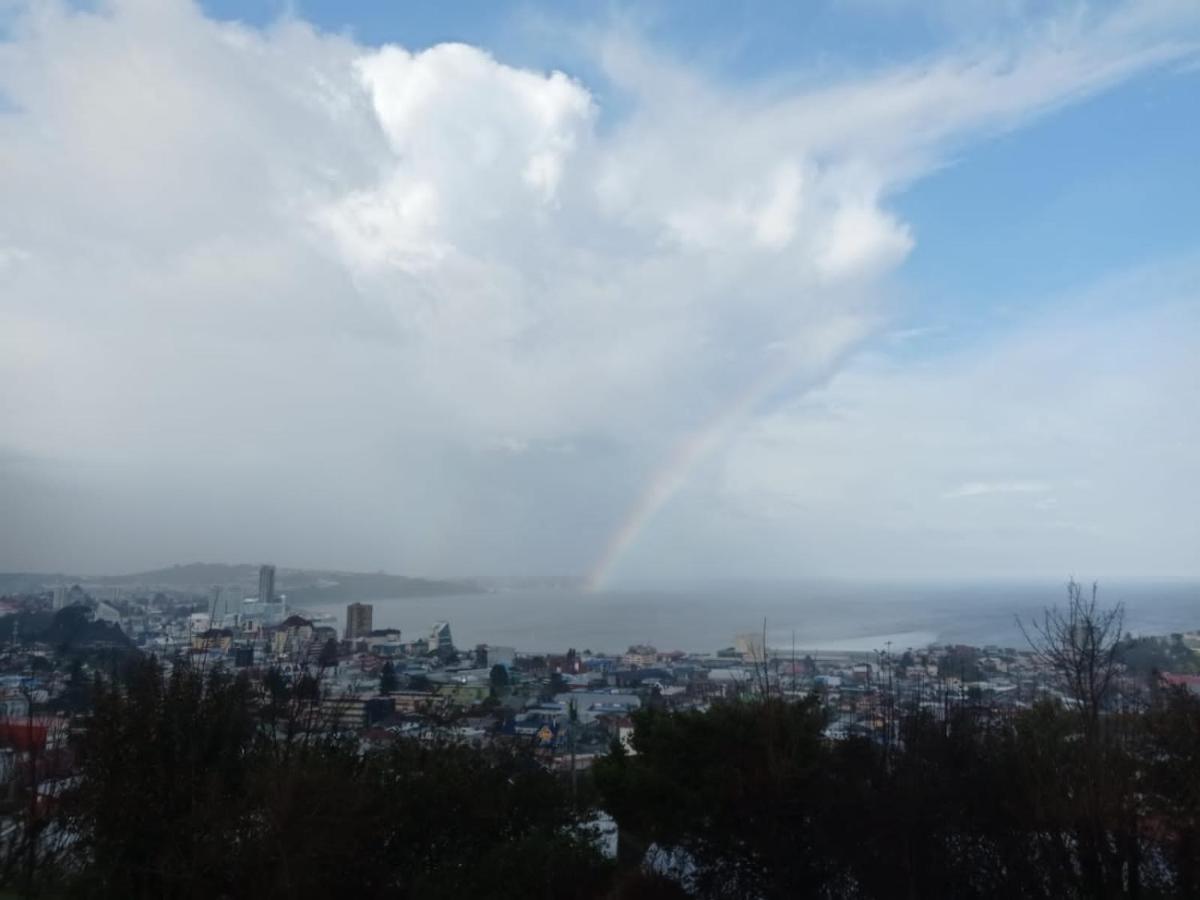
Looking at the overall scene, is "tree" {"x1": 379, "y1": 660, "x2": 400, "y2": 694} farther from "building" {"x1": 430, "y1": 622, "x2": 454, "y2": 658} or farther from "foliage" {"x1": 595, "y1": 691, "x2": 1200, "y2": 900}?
"foliage" {"x1": 595, "y1": 691, "x2": 1200, "y2": 900}

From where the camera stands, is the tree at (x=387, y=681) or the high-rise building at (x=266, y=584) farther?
the high-rise building at (x=266, y=584)

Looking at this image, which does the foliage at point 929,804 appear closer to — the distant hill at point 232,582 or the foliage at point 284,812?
the foliage at point 284,812

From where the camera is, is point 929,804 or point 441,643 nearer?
point 929,804

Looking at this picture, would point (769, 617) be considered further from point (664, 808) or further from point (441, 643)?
point (664, 808)

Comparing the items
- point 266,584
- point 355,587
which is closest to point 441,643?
point 266,584

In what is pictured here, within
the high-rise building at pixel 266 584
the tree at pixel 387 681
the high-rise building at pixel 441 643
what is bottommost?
the high-rise building at pixel 441 643

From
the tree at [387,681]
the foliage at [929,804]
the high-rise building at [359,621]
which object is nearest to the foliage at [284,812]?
the foliage at [929,804]

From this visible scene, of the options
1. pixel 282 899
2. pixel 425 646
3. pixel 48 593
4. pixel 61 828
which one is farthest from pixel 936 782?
pixel 48 593

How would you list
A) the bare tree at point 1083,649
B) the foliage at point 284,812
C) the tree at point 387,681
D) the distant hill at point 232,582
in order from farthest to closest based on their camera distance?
1. the distant hill at point 232,582
2. the tree at point 387,681
3. the bare tree at point 1083,649
4. the foliage at point 284,812

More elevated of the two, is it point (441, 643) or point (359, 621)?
point (359, 621)
